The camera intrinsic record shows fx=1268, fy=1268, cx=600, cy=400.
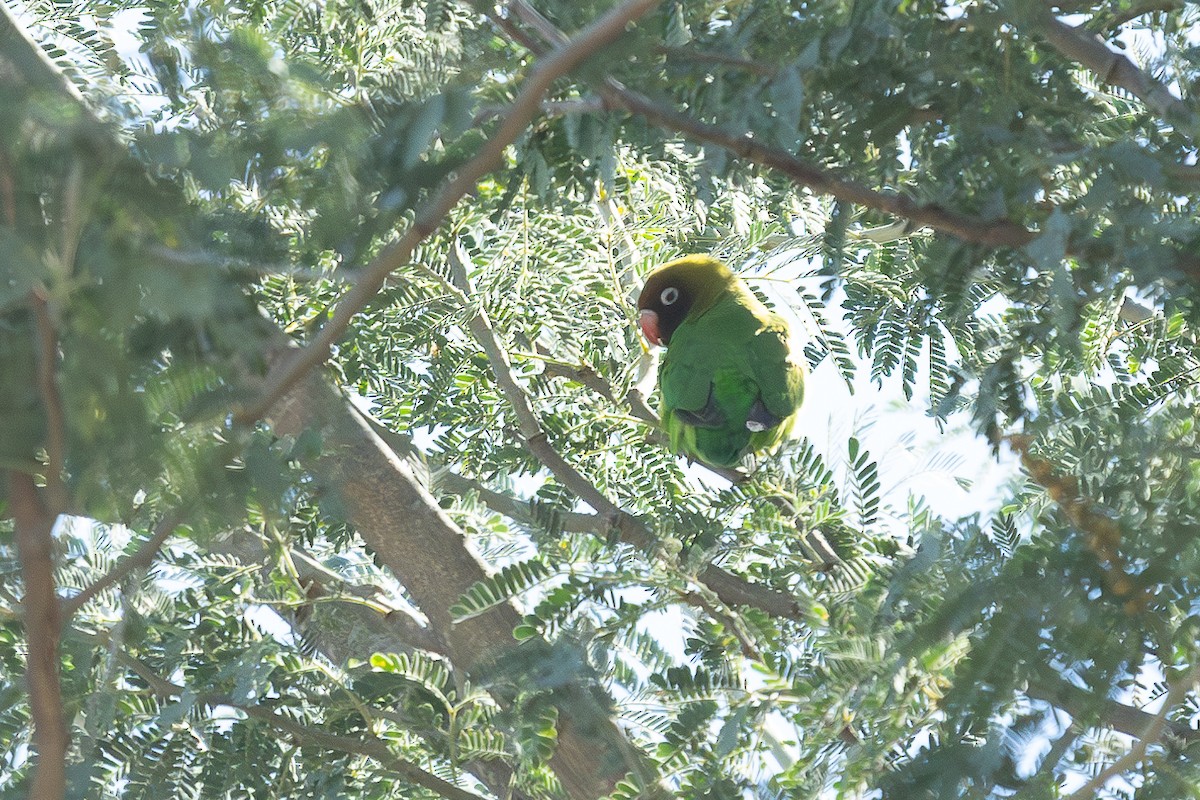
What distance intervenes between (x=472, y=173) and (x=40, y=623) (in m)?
0.44

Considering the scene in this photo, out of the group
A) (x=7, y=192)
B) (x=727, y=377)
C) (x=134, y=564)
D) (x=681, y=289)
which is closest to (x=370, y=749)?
(x=134, y=564)

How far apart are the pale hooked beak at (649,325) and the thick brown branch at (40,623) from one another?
6.19ft

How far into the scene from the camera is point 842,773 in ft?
4.18

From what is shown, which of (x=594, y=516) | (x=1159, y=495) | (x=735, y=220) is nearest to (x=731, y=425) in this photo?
(x=735, y=220)

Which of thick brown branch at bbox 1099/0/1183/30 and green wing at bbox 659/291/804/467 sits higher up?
green wing at bbox 659/291/804/467

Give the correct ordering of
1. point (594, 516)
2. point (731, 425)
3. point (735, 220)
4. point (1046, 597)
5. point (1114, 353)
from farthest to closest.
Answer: point (731, 425)
point (735, 220)
point (1114, 353)
point (594, 516)
point (1046, 597)

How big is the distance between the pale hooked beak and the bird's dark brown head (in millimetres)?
124

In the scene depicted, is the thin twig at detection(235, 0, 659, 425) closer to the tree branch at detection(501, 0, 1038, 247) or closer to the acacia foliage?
the acacia foliage

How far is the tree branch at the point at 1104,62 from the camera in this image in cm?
131

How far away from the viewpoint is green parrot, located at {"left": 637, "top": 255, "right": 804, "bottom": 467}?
2.54 metres

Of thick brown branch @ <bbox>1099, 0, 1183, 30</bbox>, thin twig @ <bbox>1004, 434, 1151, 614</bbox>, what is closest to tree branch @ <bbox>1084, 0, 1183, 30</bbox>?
thick brown branch @ <bbox>1099, 0, 1183, 30</bbox>

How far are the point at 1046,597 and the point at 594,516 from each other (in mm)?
1032

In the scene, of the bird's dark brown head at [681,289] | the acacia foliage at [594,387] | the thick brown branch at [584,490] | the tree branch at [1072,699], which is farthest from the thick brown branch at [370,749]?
the bird's dark brown head at [681,289]

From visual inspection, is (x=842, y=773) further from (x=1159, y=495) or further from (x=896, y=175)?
(x=896, y=175)
